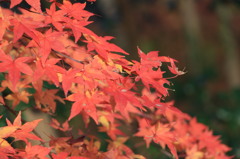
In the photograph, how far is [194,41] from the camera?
6980 millimetres

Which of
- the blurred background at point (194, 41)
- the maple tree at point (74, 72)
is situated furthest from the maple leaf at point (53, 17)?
the blurred background at point (194, 41)

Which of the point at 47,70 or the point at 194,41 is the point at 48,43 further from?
the point at 194,41

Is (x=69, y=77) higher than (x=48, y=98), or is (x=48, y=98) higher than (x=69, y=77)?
(x=69, y=77)

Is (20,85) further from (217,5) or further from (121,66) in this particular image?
(217,5)

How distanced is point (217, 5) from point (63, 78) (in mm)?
5561

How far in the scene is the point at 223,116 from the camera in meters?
4.99

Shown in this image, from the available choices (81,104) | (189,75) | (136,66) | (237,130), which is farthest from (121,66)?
(189,75)

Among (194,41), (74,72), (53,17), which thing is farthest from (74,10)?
(194,41)

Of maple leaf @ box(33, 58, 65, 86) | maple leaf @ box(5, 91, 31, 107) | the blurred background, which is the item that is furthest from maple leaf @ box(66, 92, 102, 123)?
the blurred background

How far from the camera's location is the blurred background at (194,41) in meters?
5.08

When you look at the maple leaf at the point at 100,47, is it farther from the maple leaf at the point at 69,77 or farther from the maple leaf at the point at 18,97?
the maple leaf at the point at 18,97

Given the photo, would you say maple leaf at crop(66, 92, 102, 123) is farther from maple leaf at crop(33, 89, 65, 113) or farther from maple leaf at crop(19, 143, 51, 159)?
maple leaf at crop(33, 89, 65, 113)

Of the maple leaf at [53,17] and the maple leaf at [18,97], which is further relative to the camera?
the maple leaf at [18,97]

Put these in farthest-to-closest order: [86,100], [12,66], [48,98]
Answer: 1. [48,98]
2. [86,100]
3. [12,66]
